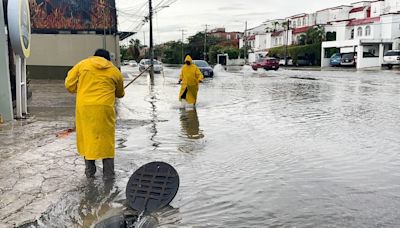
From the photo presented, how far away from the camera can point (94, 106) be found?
5273 mm

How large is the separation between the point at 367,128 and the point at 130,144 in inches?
194

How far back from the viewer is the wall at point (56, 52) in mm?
26438

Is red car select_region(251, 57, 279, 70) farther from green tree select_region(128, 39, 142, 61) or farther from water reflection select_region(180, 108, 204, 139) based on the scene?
green tree select_region(128, 39, 142, 61)

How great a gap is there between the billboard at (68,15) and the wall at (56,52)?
0.56 meters

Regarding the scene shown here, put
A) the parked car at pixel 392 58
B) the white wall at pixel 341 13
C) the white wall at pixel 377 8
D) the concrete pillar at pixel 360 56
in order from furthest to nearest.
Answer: the white wall at pixel 341 13
the white wall at pixel 377 8
the concrete pillar at pixel 360 56
the parked car at pixel 392 58

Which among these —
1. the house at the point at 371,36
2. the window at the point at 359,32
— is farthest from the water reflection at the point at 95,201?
the window at the point at 359,32

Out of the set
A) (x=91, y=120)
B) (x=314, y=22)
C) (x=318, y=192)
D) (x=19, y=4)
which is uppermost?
(x=314, y=22)

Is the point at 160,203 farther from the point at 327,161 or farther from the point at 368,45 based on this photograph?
the point at 368,45

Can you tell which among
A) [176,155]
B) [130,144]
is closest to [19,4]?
[130,144]

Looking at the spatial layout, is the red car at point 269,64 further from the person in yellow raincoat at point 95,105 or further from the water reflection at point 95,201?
the water reflection at point 95,201

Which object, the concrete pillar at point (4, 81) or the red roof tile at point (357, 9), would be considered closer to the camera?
the concrete pillar at point (4, 81)

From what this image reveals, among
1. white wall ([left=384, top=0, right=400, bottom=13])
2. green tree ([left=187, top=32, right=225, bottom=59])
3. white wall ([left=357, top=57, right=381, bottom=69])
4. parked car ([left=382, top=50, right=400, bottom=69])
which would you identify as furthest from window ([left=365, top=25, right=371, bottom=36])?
green tree ([left=187, top=32, right=225, bottom=59])

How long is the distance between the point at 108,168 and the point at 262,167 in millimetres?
2132

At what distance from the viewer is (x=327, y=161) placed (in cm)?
666
